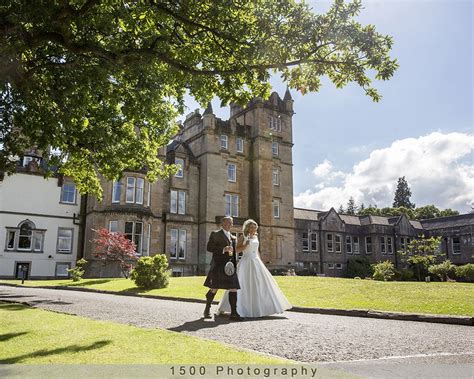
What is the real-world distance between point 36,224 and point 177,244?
1205 centimetres

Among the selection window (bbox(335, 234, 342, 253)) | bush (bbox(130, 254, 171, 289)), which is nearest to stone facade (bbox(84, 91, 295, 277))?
window (bbox(335, 234, 342, 253))

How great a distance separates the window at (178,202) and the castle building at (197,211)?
98 millimetres

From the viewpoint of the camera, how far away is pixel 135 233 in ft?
116

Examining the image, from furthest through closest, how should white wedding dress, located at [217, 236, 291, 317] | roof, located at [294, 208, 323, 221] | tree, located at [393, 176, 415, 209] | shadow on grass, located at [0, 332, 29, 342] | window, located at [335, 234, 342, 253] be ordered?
tree, located at [393, 176, 415, 209] → roof, located at [294, 208, 323, 221] → window, located at [335, 234, 342, 253] → white wedding dress, located at [217, 236, 291, 317] → shadow on grass, located at [0, 332, 29, 342]

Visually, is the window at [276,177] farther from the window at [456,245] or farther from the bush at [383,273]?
the window at [456,245]

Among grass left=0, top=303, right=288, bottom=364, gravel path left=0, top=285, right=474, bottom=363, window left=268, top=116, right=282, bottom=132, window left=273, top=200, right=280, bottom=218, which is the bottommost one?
gravel path left=0, top=285, right=474, bottom=363

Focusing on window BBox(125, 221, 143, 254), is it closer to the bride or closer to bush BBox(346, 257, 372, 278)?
the bride

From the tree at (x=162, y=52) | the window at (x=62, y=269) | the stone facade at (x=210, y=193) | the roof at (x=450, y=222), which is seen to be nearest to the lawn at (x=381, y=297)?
the tree at (x=162, y=52)

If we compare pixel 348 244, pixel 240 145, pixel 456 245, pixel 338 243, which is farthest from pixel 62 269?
pixel 456 245

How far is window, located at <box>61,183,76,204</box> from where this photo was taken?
121 feet

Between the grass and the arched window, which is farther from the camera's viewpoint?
the arched window

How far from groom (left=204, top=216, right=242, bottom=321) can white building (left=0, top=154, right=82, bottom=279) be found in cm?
2910

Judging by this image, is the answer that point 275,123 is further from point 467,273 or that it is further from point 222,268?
point 222,268

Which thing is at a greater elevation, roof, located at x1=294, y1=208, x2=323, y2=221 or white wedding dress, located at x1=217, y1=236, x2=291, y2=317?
roof, located at x1=294, y1=208, x2=323, y2=221
